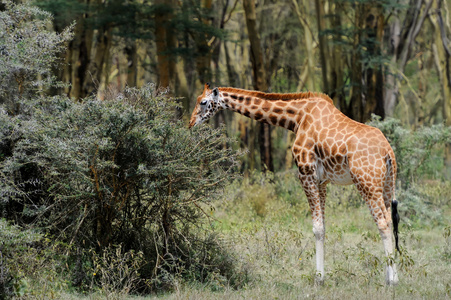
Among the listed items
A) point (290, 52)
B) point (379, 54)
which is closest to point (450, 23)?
point (290, 52)

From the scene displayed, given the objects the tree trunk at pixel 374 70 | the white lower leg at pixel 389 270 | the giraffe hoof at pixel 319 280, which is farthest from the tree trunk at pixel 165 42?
the white lower leg at pixel 389 270

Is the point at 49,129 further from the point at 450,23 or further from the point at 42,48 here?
the point at 450,23

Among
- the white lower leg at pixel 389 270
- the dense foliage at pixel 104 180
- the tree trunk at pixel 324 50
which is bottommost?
the white lower leg at pixel 389 270

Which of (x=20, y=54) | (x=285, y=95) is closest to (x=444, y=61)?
(x=285, y=95)

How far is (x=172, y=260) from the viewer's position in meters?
7.68

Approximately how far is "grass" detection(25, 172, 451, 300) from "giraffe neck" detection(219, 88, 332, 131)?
165 cm

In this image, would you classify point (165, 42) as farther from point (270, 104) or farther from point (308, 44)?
point (270, 104)

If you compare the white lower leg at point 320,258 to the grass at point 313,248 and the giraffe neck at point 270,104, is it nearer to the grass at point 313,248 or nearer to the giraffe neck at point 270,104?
the grass at point 313,248

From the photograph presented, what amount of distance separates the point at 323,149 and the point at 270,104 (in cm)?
102

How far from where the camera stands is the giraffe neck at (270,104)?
794cm

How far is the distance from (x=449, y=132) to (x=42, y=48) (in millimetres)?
9172

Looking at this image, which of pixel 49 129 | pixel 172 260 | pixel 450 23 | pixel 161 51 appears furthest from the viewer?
pixel 450 23

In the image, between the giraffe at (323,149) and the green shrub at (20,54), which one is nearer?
the giraffe at (323,149)

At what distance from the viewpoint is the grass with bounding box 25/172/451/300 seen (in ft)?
Result: 23.1
